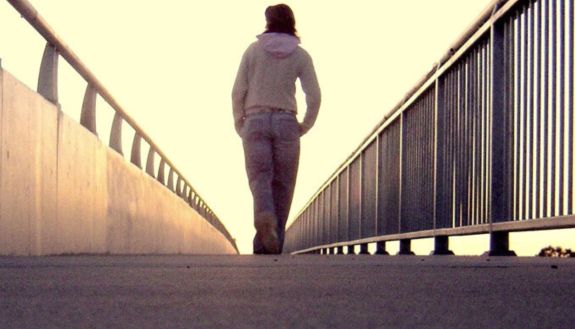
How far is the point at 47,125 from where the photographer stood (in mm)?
7129

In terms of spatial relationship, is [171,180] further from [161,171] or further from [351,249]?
[351,249]

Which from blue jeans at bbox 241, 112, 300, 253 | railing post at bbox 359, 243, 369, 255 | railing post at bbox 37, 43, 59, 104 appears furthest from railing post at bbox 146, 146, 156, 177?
railing post at bbox 37, 43, 59, 104

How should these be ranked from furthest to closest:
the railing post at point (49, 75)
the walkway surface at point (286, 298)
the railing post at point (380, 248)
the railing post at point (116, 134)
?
the railing post at point (380, 248), the railing post at point (116, 134), the railing post at point (49, 75), the walkway surface at point (286, 298)

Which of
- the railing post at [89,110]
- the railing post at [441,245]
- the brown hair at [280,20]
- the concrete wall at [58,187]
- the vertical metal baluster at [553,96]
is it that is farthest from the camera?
the railing post at [441,245]

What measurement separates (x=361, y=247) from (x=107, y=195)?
6.48 metres

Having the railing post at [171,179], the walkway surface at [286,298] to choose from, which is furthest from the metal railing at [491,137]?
the railing post at [171,179]

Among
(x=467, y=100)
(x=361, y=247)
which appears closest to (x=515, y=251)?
(x=467, y=100)

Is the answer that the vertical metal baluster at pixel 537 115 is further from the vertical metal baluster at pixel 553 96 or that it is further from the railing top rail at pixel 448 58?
the railing top rail at pixel 448 58

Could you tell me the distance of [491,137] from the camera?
7.82 metres

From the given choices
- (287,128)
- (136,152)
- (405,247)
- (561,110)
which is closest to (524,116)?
(561,110)

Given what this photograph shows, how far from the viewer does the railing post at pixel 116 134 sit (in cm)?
1073

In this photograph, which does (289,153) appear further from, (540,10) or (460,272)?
(460,272)

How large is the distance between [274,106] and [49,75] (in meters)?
2.21

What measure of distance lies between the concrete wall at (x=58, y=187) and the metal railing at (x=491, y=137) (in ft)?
8.10
